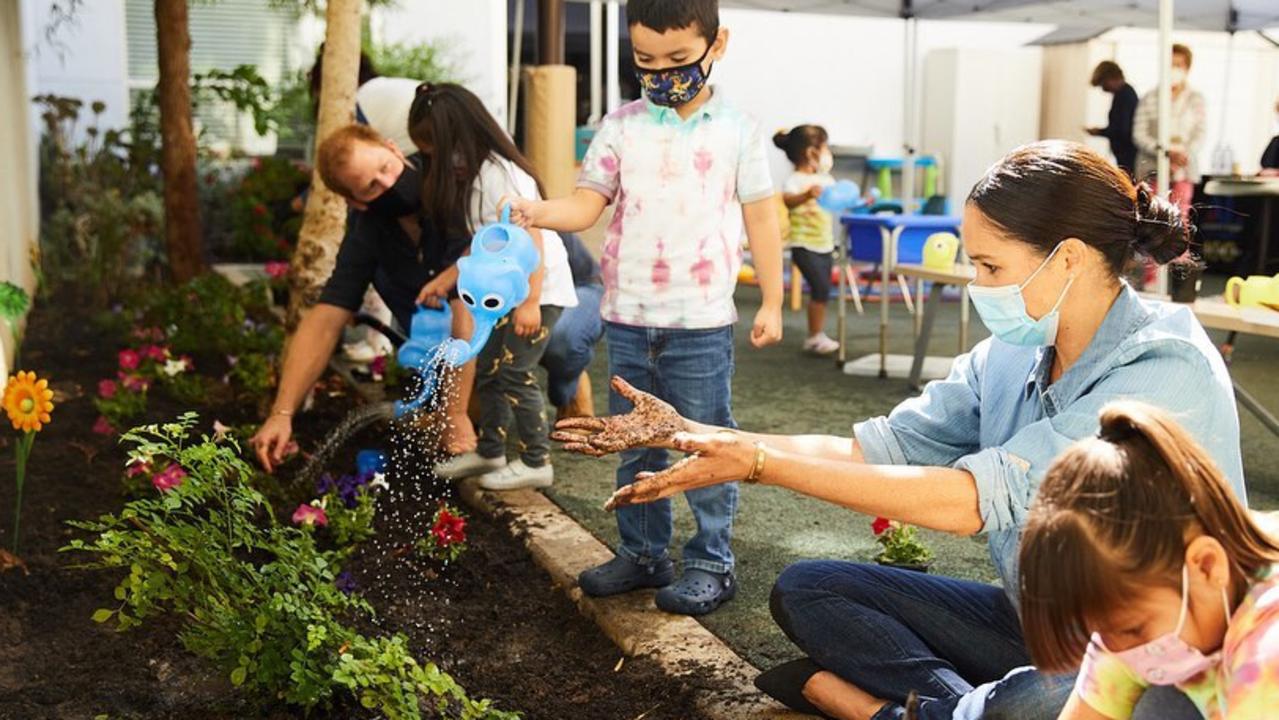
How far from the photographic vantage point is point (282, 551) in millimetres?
2549

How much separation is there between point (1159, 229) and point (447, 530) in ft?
7.06

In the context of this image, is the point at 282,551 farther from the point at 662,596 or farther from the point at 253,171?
the point at 253,171

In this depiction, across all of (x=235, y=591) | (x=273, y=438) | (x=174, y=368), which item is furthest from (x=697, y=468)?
(x=174, y=368)

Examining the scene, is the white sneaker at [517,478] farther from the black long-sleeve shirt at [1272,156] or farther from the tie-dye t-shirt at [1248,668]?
the black long-sleeve shirt at [1272,156]

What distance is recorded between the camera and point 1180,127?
35.6 feet

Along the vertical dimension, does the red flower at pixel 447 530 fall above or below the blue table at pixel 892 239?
below

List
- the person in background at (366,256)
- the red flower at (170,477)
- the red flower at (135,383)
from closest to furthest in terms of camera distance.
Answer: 1. the red flower at (170,477)
2. the person in background at (366,256)
3. the red flower at (135,383)

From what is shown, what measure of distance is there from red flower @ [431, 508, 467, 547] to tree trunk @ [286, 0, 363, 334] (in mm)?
1491

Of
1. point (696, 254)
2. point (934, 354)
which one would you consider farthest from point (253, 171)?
point (696, 254)

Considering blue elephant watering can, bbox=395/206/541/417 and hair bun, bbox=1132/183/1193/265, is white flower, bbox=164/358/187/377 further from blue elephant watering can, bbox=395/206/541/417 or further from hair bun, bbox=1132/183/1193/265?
hair bun, bbox=1132/183/1193/265

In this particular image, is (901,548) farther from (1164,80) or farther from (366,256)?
(1164,80)

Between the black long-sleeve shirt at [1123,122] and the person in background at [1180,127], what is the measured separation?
6 cm

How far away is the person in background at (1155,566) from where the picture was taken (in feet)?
4.65

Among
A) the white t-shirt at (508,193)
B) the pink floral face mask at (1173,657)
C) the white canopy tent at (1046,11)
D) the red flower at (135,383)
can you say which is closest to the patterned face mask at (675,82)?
the white t-shirt at (508,193)
